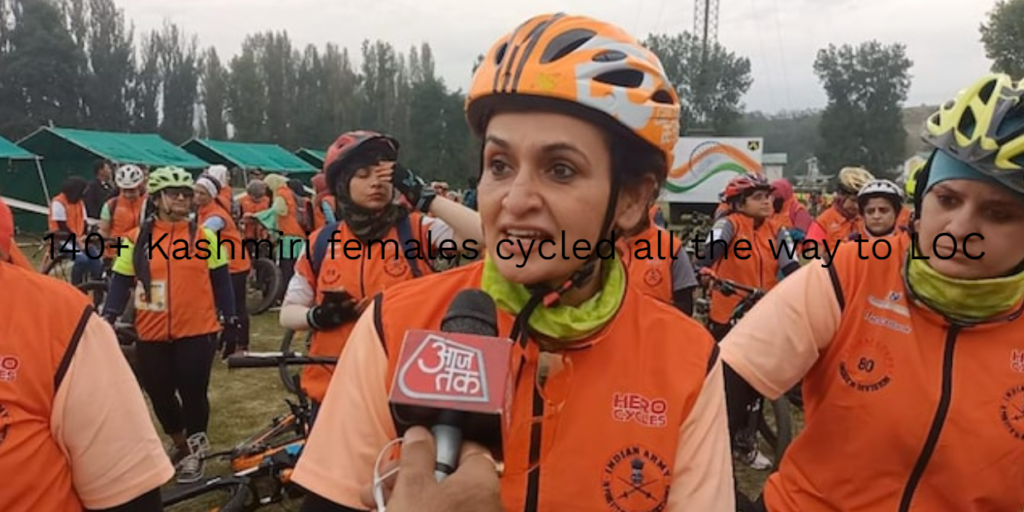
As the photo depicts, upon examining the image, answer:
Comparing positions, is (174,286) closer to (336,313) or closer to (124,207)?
(336,313)

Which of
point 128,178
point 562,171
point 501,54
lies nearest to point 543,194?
point 562,171

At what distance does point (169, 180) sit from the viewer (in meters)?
6.66

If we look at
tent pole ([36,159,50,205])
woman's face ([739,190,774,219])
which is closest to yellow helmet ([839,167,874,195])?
woman's face ([739,190,774,219])

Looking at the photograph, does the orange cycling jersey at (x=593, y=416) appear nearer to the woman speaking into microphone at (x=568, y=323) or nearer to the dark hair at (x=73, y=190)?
the woman speaking into microphone at (x=568, y=323)

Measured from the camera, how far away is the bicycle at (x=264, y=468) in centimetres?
506

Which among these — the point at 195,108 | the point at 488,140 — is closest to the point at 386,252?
the point at 488,140

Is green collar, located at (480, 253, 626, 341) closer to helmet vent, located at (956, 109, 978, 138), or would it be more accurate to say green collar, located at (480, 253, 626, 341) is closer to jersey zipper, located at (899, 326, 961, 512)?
jersey zipper, located at (899, 326, 961, 512)

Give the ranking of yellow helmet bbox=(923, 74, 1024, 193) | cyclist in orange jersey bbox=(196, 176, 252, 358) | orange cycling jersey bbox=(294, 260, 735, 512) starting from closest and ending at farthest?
orange cycling jersey bbox=(294, 260, 735, 512) → yellow helmet bbox=(923, 74, 1024, 193) → cyclist in orange jersey bbox=(196, 176, 252, 358)

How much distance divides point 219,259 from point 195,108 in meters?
71.5

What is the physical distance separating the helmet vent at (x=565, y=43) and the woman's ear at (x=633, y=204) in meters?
0.35

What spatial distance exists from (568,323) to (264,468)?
433 cm

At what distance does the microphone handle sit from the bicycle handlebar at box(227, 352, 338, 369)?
3.12 m

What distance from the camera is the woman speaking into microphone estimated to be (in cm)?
169

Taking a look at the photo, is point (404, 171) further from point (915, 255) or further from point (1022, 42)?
point (1022, 42)
